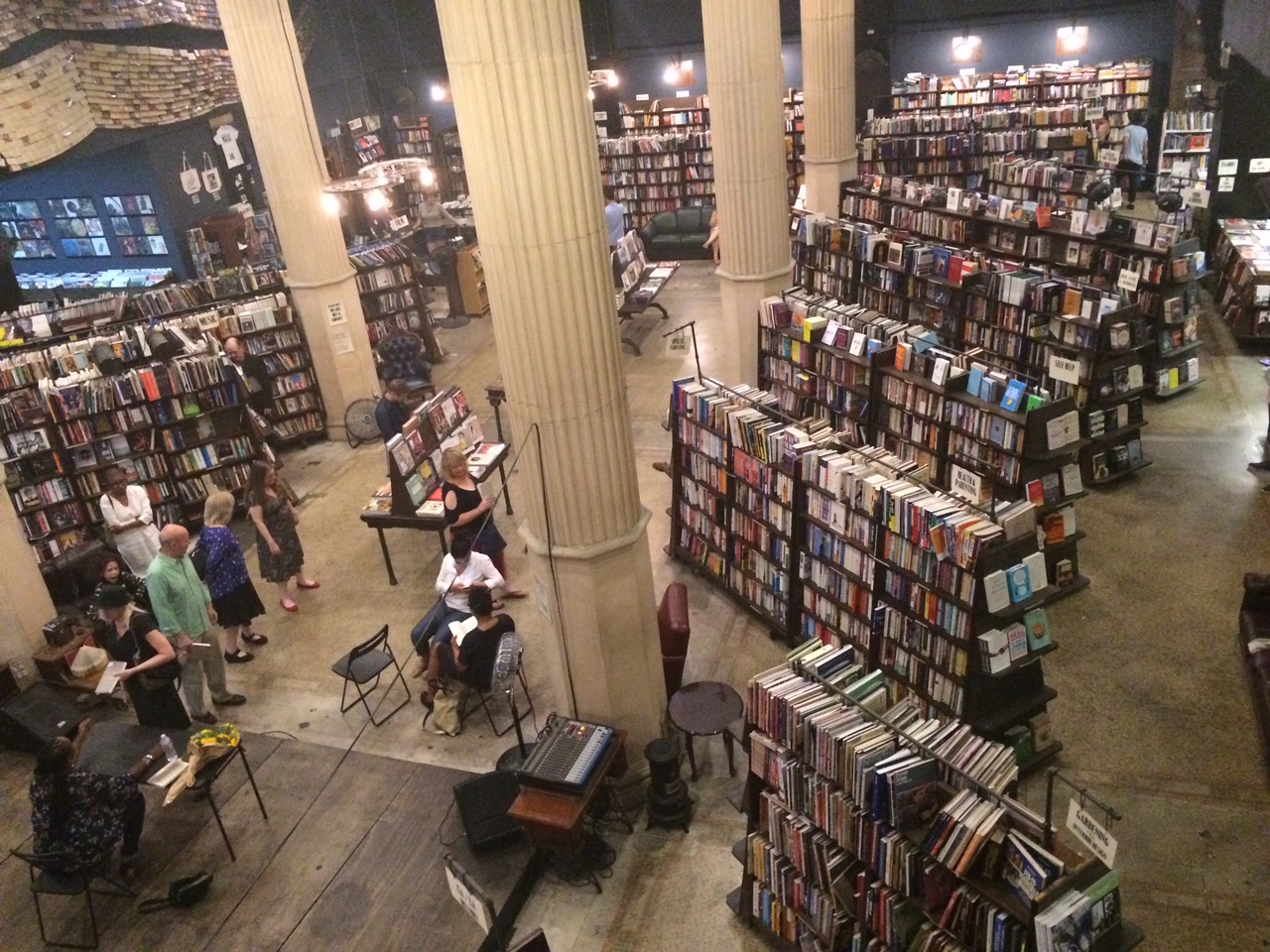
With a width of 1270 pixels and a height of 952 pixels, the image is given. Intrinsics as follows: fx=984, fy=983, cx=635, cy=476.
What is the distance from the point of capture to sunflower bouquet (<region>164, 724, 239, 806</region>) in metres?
6.39

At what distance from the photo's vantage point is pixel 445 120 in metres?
22.9

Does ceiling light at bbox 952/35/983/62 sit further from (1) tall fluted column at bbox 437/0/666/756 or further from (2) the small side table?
(2) the small side table

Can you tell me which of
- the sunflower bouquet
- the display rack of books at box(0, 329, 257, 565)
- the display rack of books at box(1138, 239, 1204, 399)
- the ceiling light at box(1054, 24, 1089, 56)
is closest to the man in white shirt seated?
the sunflower bouquet

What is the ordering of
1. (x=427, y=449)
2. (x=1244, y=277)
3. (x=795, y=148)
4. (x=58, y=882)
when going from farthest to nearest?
1. (x=795, y=148)
2. (x=1244, y=277)
3. (x=427, y=449)
4. (x=58, y=882)

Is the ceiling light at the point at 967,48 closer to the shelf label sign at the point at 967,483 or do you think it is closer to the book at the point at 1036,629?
the shelf label sign at the point at 967,483

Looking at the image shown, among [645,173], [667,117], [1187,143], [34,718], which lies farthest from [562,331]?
[667,117]

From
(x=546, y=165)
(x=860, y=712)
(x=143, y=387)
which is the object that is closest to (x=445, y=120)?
(x=143, y=387)

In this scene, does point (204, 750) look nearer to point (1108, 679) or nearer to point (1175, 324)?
point (1108, 679)

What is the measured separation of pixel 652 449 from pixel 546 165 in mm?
6501

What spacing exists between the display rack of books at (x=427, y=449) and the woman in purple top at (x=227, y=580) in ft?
4.96

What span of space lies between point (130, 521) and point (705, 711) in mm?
5681

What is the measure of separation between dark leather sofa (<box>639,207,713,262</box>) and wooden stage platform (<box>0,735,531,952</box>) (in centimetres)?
1356

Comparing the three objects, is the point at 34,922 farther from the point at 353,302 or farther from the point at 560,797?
the point at 353,302

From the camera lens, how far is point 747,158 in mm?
10281
